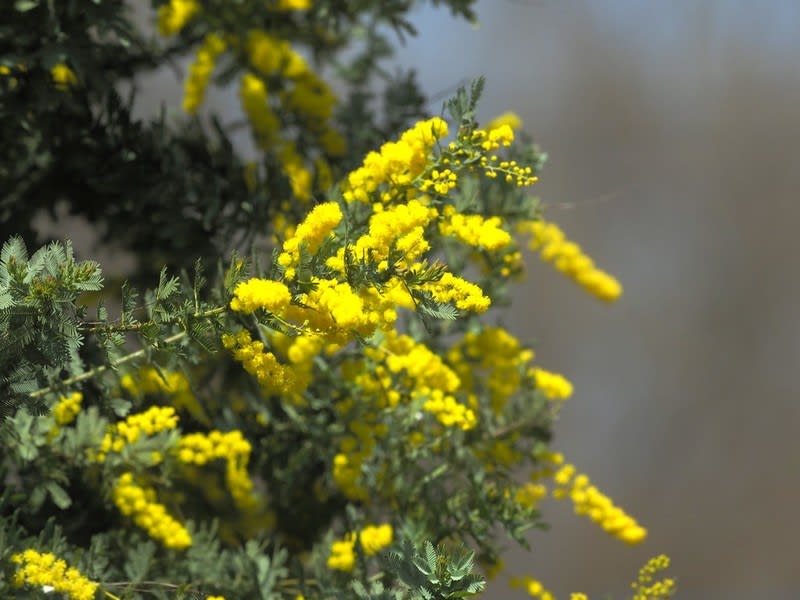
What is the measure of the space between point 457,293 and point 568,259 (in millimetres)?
1419

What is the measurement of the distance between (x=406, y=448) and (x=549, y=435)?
0.51 m

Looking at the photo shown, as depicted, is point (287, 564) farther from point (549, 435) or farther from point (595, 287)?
point (595, 287)

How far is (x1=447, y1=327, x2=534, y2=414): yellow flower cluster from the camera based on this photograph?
8.72 feet

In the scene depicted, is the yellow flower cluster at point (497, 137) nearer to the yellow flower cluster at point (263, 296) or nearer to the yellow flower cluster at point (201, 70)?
the yellow flower cluster at point (263, 296)

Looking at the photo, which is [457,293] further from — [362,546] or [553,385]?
[553,385]

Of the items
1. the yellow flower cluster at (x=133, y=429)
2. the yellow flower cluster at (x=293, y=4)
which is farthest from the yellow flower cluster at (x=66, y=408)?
the yellow flower cluster at (x=293, y=4)

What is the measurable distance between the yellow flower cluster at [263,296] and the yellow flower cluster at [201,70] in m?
1.85

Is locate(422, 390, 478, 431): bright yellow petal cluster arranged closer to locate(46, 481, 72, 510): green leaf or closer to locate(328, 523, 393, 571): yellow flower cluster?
locate(328, 523, 393, 571): yellow flower cluster

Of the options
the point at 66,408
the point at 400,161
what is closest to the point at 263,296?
the point at 400,161

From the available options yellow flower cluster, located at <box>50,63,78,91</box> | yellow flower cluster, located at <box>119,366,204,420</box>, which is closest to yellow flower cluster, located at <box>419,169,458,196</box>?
yellow flower cluster, located at <box>119,366,204,420</box>

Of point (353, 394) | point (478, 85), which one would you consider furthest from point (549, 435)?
point (478, 85)

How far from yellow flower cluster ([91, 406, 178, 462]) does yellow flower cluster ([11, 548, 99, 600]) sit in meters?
0.38

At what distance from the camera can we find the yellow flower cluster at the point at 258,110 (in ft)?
10.4

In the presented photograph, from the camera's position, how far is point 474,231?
187 cm
